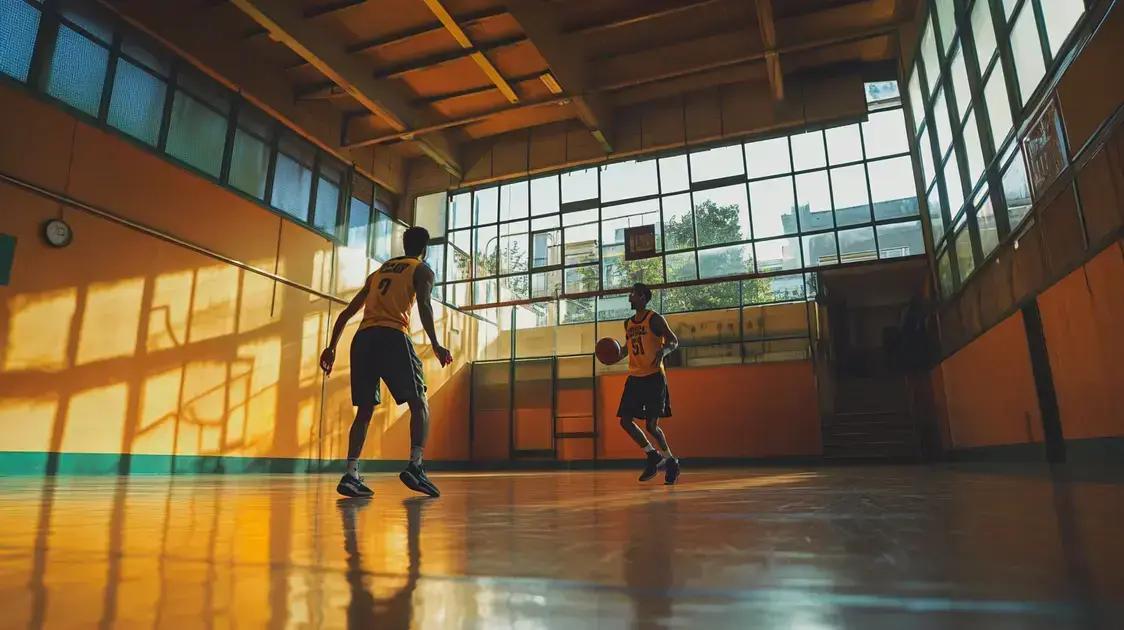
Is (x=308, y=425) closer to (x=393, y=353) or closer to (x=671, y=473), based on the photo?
(x=671, y=473)

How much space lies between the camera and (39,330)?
5848mm

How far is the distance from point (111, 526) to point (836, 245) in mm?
11834

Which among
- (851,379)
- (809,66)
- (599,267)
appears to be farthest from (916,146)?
(599,267)

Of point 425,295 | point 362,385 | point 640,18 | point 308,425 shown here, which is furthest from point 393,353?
point 640,18

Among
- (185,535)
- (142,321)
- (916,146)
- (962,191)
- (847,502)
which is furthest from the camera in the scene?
(916,146)

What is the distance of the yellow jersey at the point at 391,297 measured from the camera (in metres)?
3.04

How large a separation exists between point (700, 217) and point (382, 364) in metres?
10.3

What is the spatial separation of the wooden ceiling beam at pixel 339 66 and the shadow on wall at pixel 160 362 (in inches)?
110

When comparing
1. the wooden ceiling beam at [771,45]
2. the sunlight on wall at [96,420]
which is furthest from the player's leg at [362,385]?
the wooden ceiling beam at [771,45]

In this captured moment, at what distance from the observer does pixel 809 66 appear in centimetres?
1200

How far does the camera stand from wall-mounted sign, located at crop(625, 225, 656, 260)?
12.6m

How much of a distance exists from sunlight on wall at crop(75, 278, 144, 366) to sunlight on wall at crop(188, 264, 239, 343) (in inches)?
27.7

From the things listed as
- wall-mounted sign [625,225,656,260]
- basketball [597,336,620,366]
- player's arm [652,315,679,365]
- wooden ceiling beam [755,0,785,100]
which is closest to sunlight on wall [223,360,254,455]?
basketball [597,336,620,366]

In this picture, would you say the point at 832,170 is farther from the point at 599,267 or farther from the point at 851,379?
the point at 599,267
